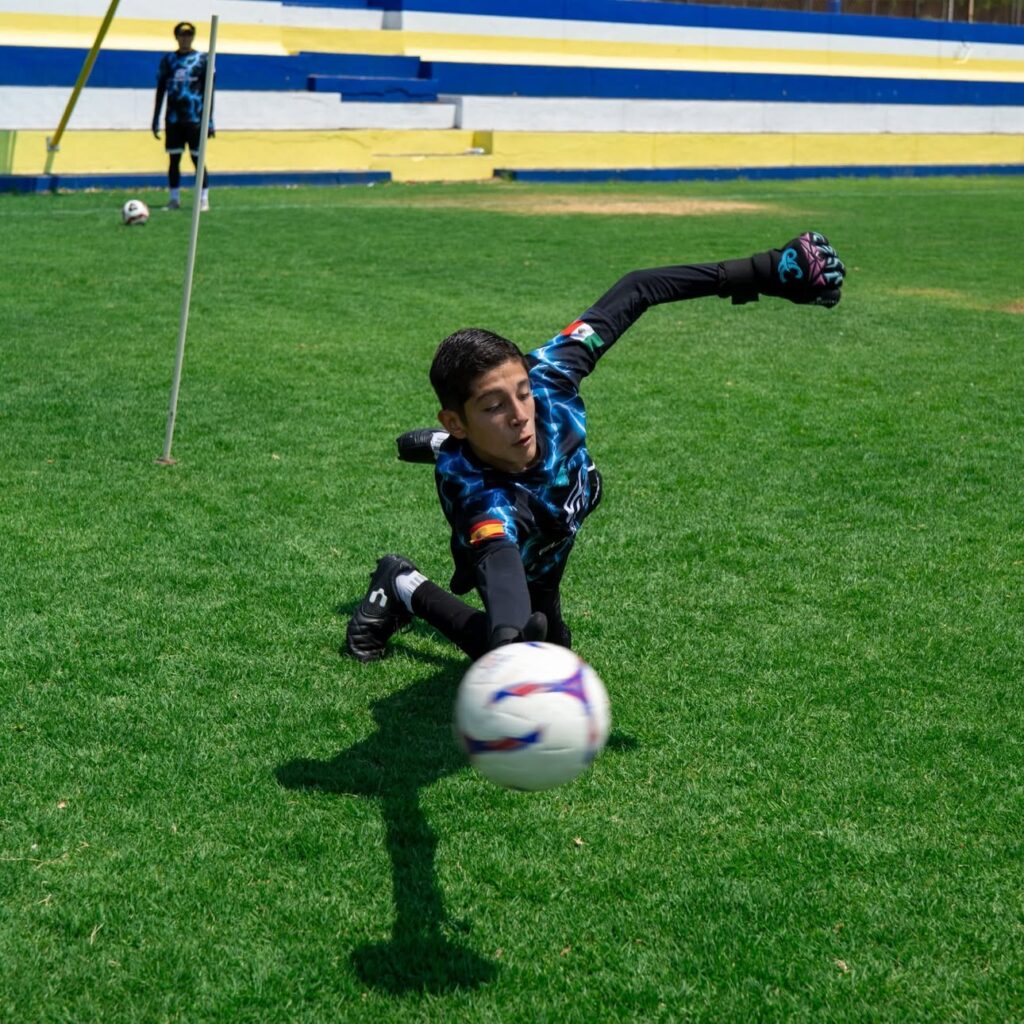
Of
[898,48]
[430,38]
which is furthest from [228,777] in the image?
[898,48]

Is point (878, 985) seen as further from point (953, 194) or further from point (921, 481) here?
point (953, 194)

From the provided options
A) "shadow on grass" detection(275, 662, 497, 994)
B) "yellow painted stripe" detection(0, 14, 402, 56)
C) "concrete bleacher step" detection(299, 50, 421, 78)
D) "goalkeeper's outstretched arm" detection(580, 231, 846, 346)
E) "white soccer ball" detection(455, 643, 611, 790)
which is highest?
"yellow painted stripe" detection(0, 14, 402, 56)

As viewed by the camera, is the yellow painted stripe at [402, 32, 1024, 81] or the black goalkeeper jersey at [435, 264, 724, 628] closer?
the black goalkeeper jersey at [435, 264, 724, 628]

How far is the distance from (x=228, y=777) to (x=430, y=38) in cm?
2980

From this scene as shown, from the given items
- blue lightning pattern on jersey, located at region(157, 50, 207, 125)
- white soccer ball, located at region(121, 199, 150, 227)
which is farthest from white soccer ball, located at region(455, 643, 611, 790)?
blue lightning pattern on jersey, located at region(157, 50, 207, 125)

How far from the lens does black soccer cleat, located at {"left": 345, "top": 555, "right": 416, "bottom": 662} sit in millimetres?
4969

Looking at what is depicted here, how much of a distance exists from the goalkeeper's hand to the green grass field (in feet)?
4.40

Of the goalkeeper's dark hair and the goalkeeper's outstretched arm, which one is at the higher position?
the goalkeeper's outstretched arm

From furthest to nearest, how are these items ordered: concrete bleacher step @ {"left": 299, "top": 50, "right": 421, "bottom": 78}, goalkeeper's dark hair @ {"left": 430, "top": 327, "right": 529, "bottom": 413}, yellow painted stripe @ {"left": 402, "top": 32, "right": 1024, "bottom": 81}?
yellow painted stripe @ {"left": 402, "top": 32, "right": 1024, "bottom": 81} → concrete bleacher step @ {"left": 299, "top": 50, "right": 421, "bottom": 78} → goalkeeper's dark hair @ {"left": 430, "top": 327, "right": 529, "bottom": 413}

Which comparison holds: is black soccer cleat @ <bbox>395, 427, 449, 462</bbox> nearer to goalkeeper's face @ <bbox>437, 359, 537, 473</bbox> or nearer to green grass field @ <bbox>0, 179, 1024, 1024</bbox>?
green grass field @ <bbox>0, 179, 1024, 1024</bbox>

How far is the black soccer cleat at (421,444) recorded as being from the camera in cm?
516

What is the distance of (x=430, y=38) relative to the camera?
3147 centimetres

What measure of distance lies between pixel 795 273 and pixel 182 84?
1626 centimetres

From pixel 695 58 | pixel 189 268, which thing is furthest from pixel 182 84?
pixel 695 58
